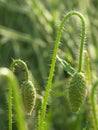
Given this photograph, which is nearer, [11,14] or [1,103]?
[1,103]

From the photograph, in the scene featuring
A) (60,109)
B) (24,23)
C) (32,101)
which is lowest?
(32,101)

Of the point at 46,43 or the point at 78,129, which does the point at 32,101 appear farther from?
the point at 46,43

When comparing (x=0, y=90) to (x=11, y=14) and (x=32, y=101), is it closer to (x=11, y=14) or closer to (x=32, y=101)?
(x=11, y=14)

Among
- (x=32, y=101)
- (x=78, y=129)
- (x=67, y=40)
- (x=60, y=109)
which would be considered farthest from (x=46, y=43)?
(x=32, y=101)

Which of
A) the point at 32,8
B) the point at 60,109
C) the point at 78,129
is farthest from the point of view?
the point at 32,8

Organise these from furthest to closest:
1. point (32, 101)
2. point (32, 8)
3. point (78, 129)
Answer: point (32, 8) → point (78, 129) → point (32, 101)

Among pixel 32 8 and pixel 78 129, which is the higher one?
pixel 32 8
